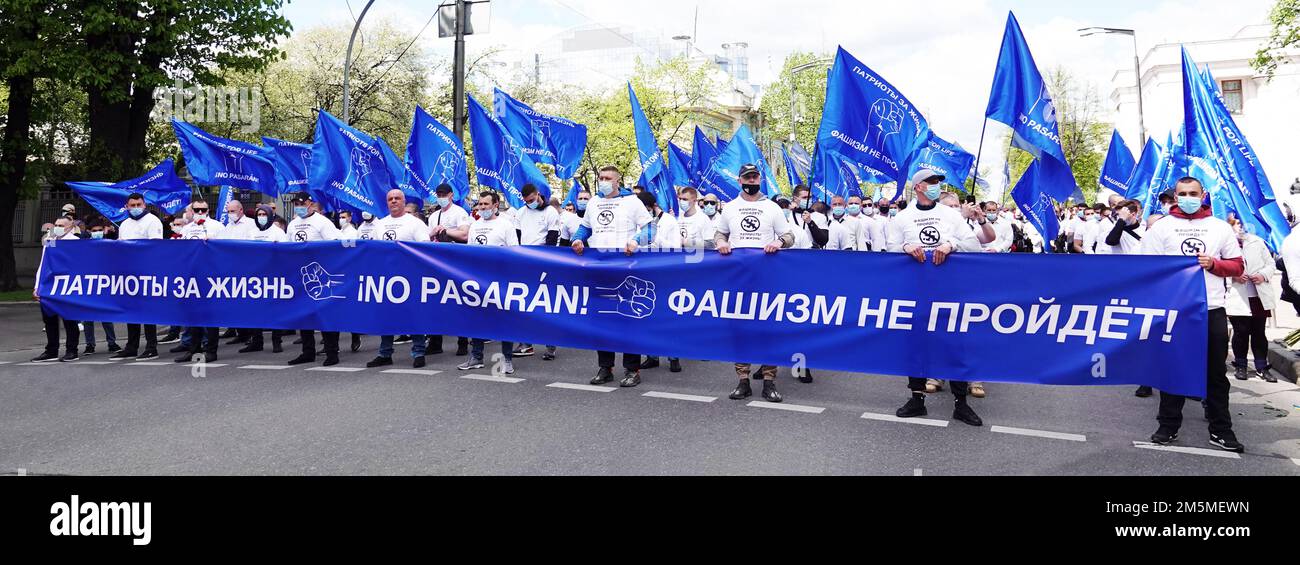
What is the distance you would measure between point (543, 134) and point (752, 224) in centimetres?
597

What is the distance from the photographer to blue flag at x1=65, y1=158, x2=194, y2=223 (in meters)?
14.4

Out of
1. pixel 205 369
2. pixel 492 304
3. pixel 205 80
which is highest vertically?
pixel 205 80

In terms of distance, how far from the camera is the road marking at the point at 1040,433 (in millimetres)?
6137

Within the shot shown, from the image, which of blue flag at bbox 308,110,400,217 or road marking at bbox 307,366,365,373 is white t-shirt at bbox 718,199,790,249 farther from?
blue flag at bbox 308,110,400,217

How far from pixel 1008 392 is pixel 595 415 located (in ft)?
11.8

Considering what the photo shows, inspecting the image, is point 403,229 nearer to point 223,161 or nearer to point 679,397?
point 679,397

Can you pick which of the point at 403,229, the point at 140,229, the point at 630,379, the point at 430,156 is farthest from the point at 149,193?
the point at 630,379

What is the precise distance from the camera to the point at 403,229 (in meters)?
9.73

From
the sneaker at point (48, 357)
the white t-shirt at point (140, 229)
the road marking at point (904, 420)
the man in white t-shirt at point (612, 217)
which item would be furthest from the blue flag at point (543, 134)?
the road marking at point (904, 420)

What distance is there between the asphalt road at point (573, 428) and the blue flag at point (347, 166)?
3792 millimetres

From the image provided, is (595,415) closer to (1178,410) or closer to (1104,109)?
(1178,410)

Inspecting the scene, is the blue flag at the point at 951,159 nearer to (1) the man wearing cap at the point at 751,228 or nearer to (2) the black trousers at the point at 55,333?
(1) the man wearing cap at the point at 751,228

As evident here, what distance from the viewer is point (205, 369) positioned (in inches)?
365
